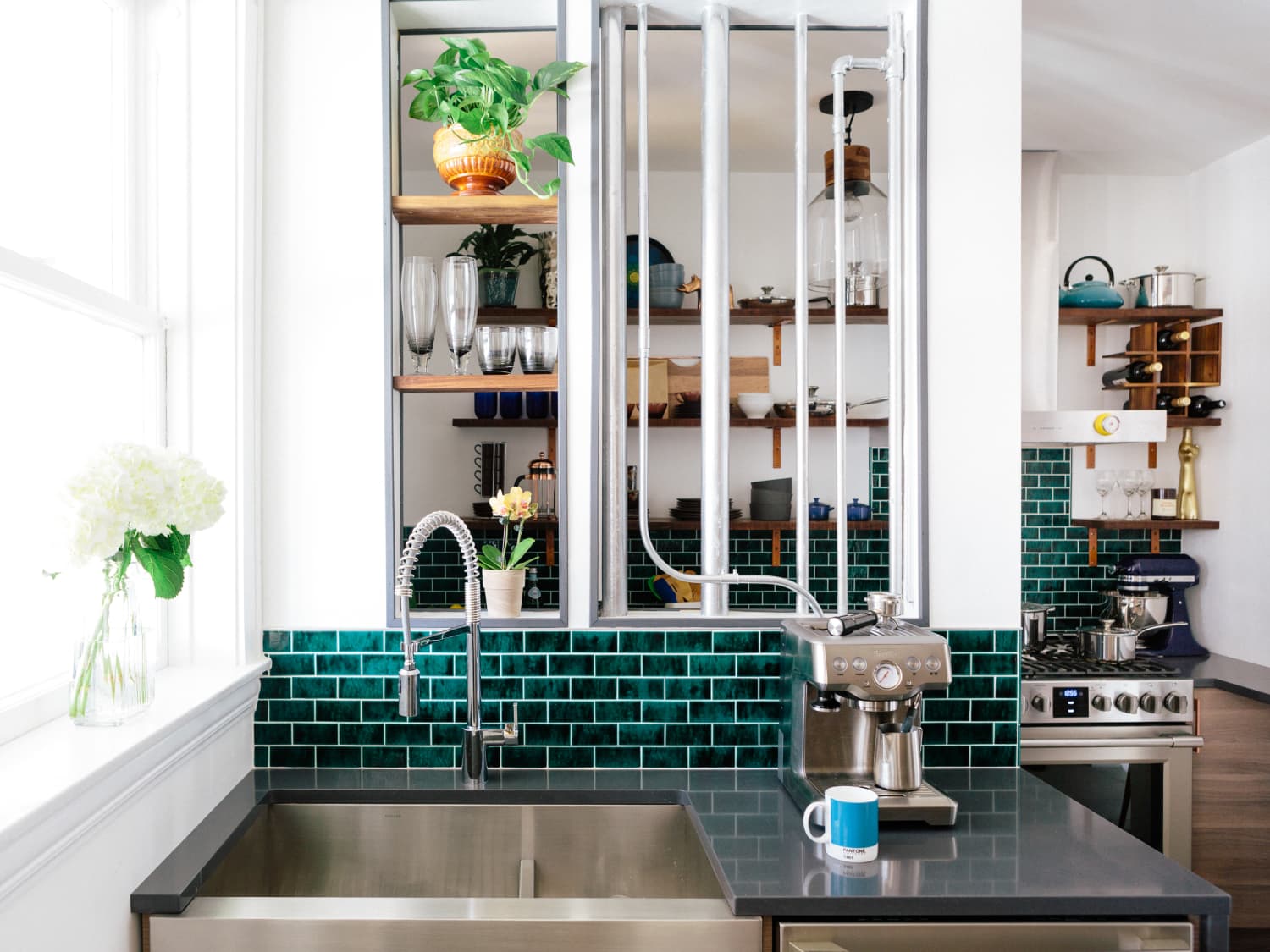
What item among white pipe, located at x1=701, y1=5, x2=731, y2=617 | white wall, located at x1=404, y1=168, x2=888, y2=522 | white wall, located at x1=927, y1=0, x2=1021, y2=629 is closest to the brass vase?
white wall, located at x1=404, y1=168, x2=888, y2=522

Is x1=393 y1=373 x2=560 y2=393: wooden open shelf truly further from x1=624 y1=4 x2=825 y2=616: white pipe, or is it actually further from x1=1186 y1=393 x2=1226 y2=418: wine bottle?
x1=1186 y1=393 x2=1226 y2=418: wine bottle

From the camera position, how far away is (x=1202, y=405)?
10.7ft

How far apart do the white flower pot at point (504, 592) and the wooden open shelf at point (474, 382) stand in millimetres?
378

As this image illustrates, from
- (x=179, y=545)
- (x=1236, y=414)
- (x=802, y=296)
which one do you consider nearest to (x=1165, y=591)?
(x=1236, y=414)

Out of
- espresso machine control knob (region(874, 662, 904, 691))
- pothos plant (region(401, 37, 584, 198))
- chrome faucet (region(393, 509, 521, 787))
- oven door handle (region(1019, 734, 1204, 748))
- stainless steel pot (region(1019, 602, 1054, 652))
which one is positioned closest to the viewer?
espresso machine control knob (region(874, 662, 904, 691))

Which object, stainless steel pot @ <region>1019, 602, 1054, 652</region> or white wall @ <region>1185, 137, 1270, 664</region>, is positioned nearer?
stainless steel pot @ <region>1019, 602, 1054, 652</region>

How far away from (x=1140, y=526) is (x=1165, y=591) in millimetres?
269

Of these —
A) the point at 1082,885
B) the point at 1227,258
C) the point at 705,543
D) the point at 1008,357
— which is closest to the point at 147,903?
the point at 705,543

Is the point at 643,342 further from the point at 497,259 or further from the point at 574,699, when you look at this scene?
the point at 497,259

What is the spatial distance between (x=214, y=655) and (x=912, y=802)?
1322 mm

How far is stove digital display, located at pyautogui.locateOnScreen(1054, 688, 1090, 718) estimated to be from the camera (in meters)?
2.61

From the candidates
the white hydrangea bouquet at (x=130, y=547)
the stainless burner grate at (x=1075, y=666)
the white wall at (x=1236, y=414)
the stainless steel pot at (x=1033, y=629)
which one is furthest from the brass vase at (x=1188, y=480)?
the white hydrangea bouquet at (x=130, y=547)

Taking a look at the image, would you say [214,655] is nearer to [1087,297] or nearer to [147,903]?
[147,903]

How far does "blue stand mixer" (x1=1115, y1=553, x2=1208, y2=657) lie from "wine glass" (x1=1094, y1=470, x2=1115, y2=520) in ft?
0.70
